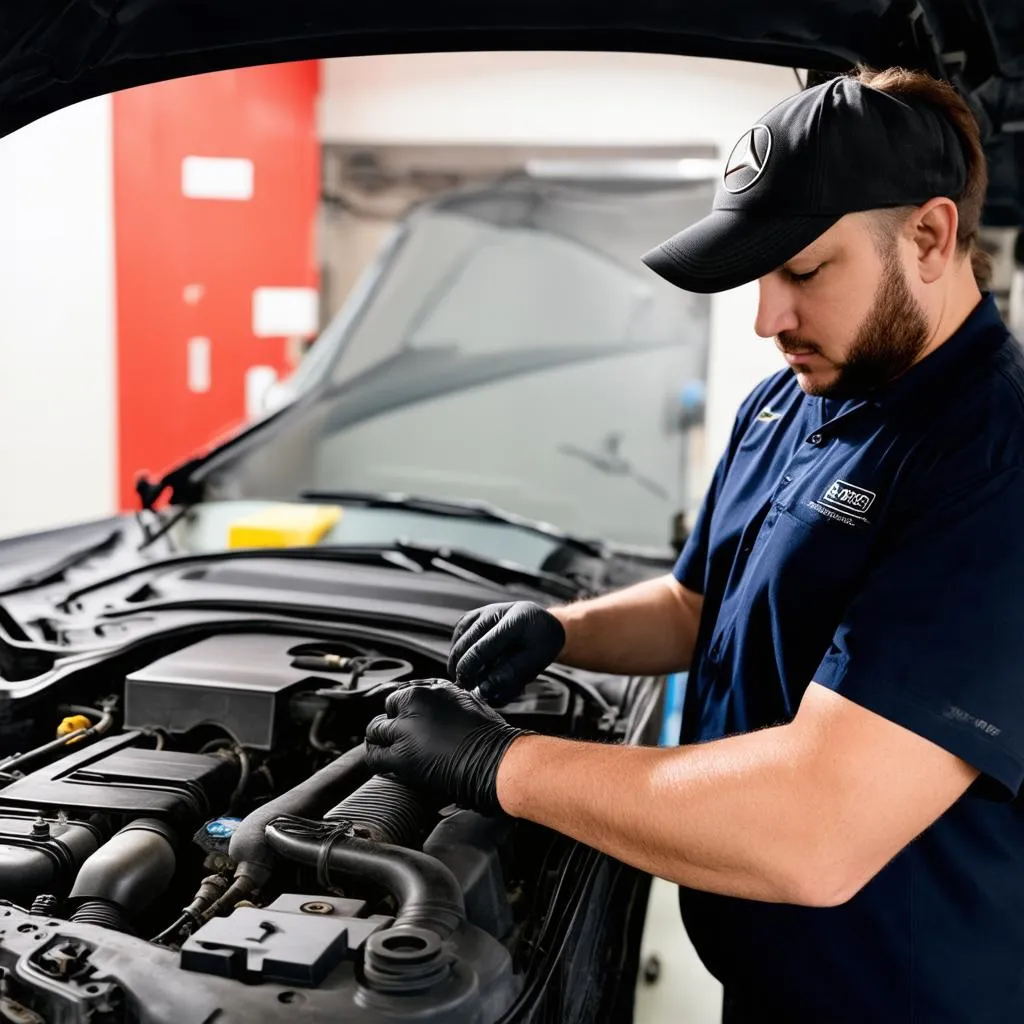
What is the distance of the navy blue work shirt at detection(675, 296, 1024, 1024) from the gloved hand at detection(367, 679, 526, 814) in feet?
1.03

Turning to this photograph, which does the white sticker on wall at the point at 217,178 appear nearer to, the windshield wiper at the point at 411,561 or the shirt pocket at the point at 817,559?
the windshield wiper at the point at 411,561

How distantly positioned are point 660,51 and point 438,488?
2142 millimetres

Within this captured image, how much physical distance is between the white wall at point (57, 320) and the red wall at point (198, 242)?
0.07 metres

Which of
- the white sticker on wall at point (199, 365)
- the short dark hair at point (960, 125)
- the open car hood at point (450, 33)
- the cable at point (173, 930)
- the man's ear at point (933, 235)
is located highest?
the open car hood at point (450, 33)

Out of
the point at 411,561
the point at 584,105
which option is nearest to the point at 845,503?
the point at 411,561

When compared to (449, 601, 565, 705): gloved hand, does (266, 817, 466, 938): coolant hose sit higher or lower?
lower

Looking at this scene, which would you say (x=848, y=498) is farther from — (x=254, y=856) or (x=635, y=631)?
(x=254, y=856)

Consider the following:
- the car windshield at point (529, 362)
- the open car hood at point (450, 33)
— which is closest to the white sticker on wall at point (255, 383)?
the car windshield at point (529, 362)

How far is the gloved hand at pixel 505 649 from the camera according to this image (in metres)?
1.66

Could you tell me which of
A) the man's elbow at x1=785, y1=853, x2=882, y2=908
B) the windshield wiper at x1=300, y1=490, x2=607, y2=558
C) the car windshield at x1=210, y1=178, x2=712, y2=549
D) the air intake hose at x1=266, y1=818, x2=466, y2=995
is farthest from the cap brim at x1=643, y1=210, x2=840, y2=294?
the car windshield at x1=210, y1=178, x2=712, y2=549

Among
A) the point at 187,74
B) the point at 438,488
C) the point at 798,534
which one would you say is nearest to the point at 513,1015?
the point at 798,534

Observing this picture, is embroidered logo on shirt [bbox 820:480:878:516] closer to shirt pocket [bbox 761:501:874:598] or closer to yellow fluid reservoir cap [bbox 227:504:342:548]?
shirt pocket [bbox 761:501:874:598]

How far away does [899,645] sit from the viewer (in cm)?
117

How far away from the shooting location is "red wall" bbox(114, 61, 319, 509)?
4.35m
